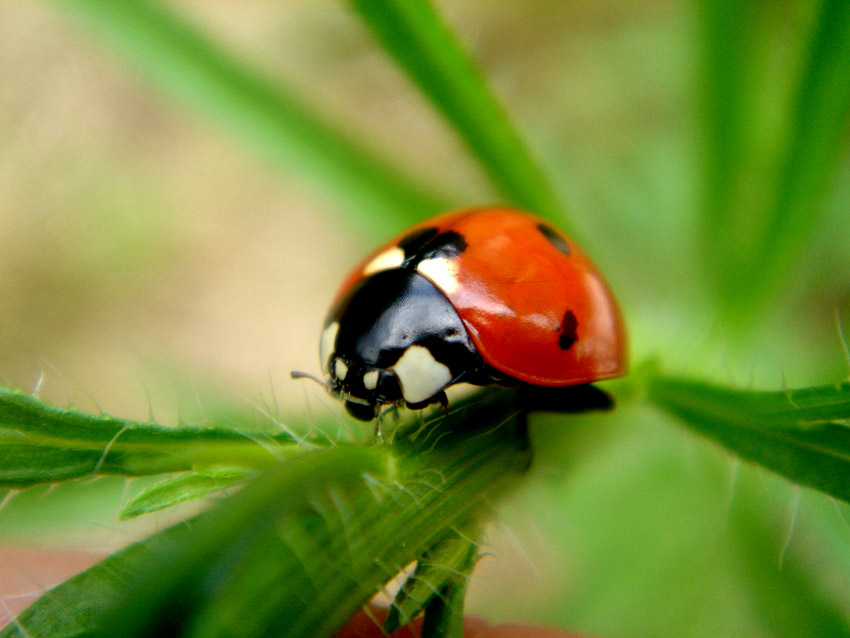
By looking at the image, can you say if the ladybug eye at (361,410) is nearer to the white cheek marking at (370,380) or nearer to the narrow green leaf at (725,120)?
the white cheek marking at (370,380)

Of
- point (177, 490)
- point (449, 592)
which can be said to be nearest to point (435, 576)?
point (449, 592)

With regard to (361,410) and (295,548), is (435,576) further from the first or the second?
(361,410)

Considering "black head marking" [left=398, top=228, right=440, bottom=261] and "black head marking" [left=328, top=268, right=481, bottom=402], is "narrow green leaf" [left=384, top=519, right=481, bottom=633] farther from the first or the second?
"black head marking" [left=398, top=228, right=440, bottom=261]

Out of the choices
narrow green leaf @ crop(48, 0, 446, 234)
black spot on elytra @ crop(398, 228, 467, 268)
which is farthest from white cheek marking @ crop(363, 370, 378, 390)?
narrow green leaf @ crop(48, 0, 446, 234)

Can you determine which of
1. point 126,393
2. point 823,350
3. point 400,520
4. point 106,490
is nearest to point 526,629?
point 400,520

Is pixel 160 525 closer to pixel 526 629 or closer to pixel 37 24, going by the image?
pixel 526 629

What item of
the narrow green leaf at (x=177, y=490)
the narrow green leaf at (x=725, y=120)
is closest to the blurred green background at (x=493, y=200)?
the narrow green leaf at (x=725, y=120)
